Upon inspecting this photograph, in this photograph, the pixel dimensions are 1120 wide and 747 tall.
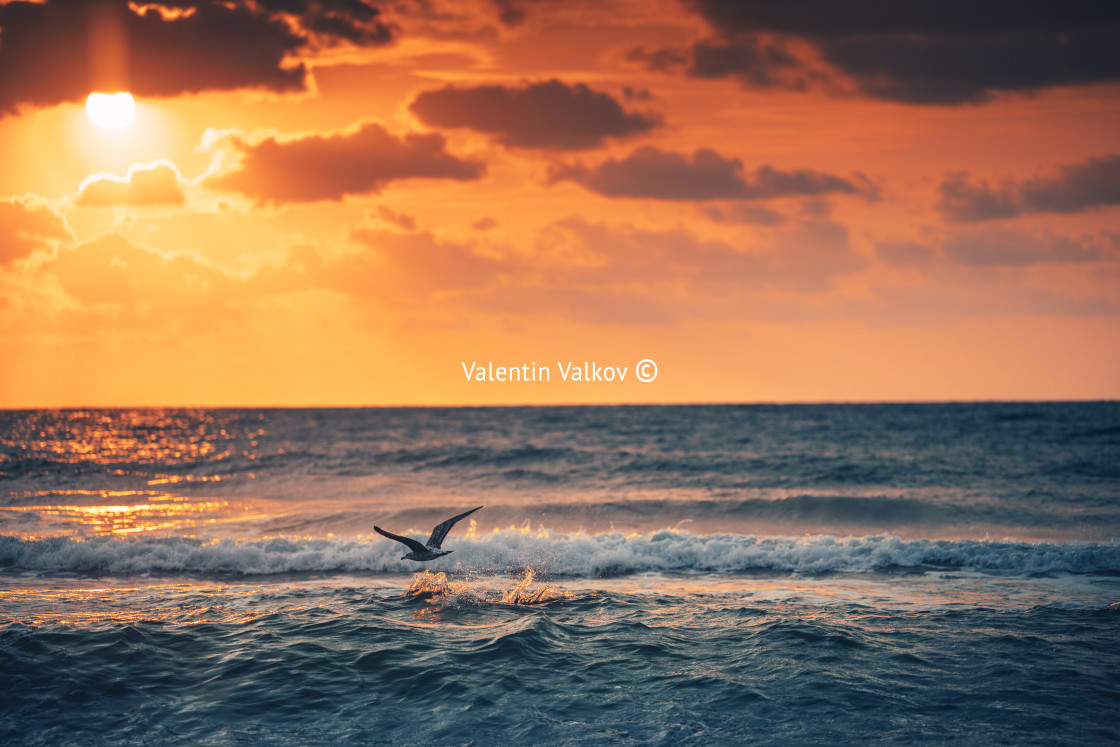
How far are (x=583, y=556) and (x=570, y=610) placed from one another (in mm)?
5104

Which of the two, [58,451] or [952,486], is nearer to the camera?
[952,486]

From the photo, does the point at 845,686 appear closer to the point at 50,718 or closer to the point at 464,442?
the point at 50,718

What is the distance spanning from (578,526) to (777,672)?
1436 cm

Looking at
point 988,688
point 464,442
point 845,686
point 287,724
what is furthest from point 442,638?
point 464,442

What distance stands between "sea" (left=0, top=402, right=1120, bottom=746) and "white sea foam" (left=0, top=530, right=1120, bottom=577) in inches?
3.5

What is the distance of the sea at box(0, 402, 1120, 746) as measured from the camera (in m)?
10.3

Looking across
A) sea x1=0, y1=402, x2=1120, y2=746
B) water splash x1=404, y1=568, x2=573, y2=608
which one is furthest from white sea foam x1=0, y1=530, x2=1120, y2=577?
water splash x1=404, y1=568, x2=573, y2=608

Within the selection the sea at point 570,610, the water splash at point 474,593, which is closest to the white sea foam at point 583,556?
the sea at point 570,610

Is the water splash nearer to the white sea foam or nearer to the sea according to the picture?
the sea

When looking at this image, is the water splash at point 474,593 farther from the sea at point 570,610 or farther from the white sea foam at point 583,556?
the white sea foam at point 583,556

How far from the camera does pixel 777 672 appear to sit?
1164cm

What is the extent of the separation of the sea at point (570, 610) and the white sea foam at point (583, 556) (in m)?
0.09

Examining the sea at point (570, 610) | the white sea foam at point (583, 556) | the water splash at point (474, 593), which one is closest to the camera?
the sea at point (570, 610)

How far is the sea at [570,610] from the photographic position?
10.3 metres
